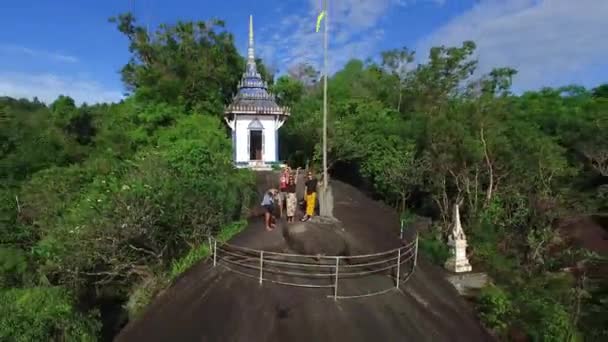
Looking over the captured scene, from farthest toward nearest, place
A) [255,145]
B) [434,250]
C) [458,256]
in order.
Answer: [255,145] < [434,250] < [458,256]

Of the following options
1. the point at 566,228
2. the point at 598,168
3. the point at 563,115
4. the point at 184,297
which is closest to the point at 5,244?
the point at 184,297

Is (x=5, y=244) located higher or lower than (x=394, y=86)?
lower

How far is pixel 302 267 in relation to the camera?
1258cm

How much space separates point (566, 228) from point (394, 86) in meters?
18.9

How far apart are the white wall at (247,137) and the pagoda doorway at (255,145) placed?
→ 0.53m

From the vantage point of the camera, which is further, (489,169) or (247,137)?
(247,137)

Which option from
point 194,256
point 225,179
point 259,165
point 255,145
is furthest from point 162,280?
point 255,145

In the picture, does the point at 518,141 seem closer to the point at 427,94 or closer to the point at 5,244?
the point at 427,94

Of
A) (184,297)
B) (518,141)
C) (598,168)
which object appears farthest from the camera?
(598,168)

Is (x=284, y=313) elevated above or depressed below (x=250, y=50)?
below

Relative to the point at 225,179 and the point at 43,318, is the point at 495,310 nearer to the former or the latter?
the point at 225,179

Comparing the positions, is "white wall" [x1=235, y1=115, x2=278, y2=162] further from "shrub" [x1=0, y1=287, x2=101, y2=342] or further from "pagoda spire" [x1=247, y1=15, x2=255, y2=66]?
"shrub" [x1=0, y1=287, x2=101, y2=342]

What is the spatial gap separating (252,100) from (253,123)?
137 centimetres

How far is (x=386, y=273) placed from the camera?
1359cm
